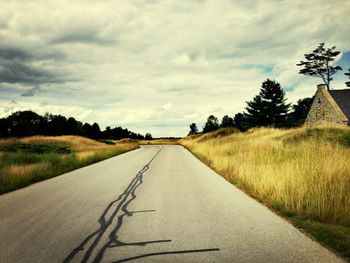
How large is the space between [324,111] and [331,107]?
1.69 metres

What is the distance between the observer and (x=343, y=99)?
33.7m

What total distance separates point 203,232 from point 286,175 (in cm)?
407

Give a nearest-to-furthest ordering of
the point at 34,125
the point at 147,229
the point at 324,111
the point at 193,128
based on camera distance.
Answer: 1. the point at 147,229
2. the point at 324,111
3. the point at 34,125
4. the point at 193,128

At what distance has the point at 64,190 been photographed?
30.8ft

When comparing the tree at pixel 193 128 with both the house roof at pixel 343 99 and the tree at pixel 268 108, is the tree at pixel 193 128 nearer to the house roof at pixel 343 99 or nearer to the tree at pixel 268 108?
the tree at pixel 268 108

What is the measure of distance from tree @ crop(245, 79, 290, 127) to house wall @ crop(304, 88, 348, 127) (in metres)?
17.1

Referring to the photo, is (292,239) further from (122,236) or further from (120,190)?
(120,190)

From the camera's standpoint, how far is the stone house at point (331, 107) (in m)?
31.7

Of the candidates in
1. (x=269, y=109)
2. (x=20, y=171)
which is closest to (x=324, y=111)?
(x=269, y=109)

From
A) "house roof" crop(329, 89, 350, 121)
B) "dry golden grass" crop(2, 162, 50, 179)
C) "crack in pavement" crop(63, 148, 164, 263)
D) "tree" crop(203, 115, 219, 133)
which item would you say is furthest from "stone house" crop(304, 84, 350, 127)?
"tree" crop(203, 115, 219, 133)

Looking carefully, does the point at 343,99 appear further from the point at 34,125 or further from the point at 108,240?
the point at 34,125

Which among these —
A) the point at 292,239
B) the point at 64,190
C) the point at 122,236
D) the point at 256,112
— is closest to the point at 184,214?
the point at 122,236

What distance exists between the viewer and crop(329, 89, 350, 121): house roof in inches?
1257

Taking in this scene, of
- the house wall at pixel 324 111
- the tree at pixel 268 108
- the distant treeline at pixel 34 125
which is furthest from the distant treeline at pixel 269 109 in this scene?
the distant treeline at pixel 34 125
